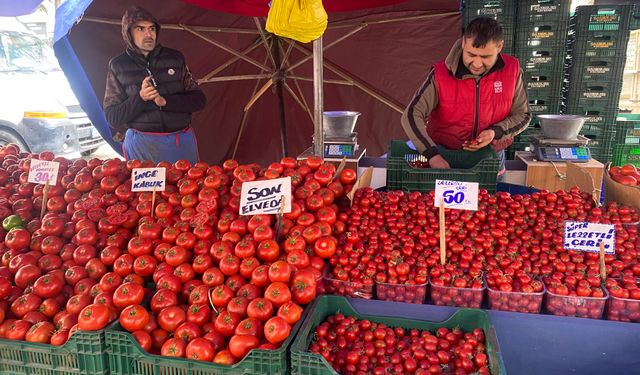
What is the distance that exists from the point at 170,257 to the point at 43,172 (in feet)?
3.79

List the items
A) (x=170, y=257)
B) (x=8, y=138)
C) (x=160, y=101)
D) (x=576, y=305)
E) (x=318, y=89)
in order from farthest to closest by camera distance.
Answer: (x=8, y=138) → (x=160, y=101) → (x=318, y=89) → (x=170, y=257) → (x=576, y=305)

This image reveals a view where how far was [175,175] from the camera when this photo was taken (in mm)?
2523

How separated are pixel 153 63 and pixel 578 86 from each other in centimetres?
444

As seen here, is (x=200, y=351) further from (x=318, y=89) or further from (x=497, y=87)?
(x=497, y=87)

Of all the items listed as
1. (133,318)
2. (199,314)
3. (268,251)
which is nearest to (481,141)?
Answer: (268,251)

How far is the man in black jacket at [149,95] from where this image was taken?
3312mm

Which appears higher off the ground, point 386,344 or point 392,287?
point 392,287

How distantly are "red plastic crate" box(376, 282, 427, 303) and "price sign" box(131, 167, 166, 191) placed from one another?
1.27 meters

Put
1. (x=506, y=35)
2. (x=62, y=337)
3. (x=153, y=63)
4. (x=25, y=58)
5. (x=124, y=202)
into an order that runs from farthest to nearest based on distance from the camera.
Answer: (x=25, y=58)
(x=506, y=35)
(x=153, y=63)
(x=124, y=202)
(x=62, y=337)

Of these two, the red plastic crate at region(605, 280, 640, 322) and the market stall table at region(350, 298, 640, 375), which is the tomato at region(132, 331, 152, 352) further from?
the red plastic crate at region(605, 280, 640, 322)

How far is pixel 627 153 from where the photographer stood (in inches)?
213

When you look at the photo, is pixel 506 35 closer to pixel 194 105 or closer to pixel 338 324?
pixel 194 105

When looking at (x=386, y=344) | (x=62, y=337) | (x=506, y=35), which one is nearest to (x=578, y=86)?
(x=506, y=35)

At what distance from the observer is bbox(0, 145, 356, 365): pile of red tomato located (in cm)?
169
